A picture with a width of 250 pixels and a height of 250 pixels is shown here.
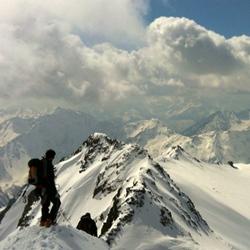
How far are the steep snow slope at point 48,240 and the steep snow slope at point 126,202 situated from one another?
6.97 m

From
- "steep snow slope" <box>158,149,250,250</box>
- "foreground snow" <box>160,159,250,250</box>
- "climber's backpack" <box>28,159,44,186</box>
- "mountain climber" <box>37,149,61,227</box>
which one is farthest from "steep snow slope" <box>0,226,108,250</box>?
"steep snow slope" <box>158,149,250,250</box>

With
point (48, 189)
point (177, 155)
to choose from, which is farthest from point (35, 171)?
point (177, 155)

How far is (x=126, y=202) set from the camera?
53.7 metres

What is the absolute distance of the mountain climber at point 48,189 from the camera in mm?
22812

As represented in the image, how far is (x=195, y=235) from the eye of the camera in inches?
2110

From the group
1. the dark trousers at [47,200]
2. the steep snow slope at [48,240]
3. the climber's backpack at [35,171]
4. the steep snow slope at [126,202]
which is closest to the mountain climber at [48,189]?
the dark trousers at [47,200]

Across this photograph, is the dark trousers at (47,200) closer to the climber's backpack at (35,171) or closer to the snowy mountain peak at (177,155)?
the climber's backpack at (35,171)

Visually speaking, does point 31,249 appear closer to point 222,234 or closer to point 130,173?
point 222,234

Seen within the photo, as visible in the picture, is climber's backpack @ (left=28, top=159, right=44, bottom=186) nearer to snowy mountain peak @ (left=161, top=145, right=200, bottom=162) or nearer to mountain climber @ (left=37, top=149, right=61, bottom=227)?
mountain climber @ (left=37, top=149, right=61, bottom=227)

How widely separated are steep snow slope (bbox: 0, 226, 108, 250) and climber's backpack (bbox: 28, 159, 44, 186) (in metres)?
2.28

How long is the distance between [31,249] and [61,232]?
1.88 m

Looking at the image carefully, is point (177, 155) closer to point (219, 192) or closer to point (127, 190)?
point (219, 192)

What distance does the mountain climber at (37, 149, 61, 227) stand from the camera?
2281cm

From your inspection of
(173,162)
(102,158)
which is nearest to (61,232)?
(102,158)
